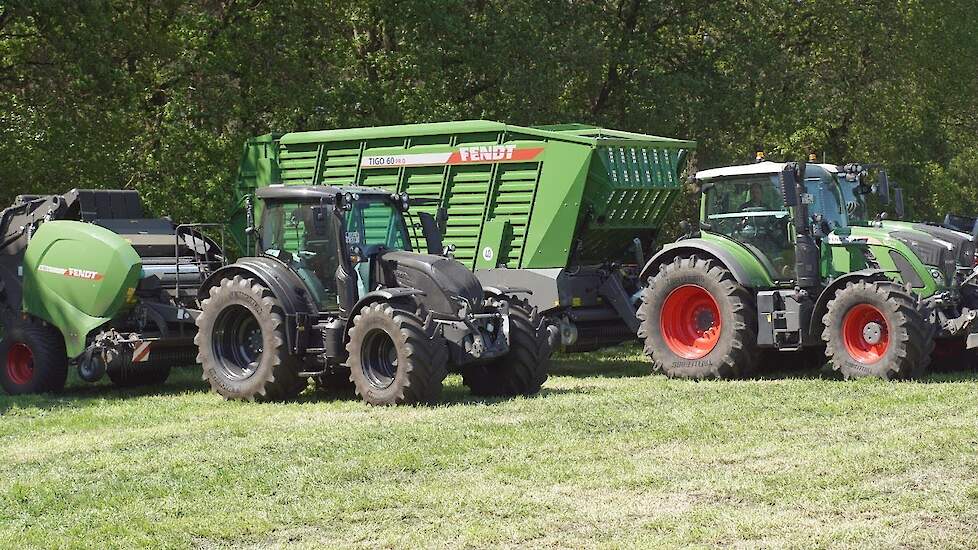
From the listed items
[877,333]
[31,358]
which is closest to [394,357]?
[31,358]

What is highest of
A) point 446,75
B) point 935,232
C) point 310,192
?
point 446,75

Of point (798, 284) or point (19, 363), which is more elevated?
point (798, 284)

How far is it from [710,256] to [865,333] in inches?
82.9

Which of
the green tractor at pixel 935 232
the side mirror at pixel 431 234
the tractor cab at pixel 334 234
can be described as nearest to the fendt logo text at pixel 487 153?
the side mirror at pixel 431 234

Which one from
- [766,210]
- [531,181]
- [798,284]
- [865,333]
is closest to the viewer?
[865,333]

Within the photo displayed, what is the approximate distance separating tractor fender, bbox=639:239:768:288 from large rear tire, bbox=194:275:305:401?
4701 millimetres

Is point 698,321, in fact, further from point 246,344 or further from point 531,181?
point 246,344

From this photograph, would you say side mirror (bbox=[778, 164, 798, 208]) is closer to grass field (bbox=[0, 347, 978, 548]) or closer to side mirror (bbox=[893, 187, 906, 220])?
side mirror (bbox=[893, 187, 906, 220])

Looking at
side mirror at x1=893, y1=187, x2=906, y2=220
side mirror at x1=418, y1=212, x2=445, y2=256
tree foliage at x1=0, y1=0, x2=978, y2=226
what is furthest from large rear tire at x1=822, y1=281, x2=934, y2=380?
tree foliage at x1=0, y1=0, x2=978, y2=226

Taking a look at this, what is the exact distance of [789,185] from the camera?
50.7 feet

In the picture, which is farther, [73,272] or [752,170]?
[752,170]

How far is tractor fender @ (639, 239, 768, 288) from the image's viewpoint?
51.2 feet

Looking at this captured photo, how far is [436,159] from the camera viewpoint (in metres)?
17.5

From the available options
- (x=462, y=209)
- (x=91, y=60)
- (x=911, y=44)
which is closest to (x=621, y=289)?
(x=462, y=209)
